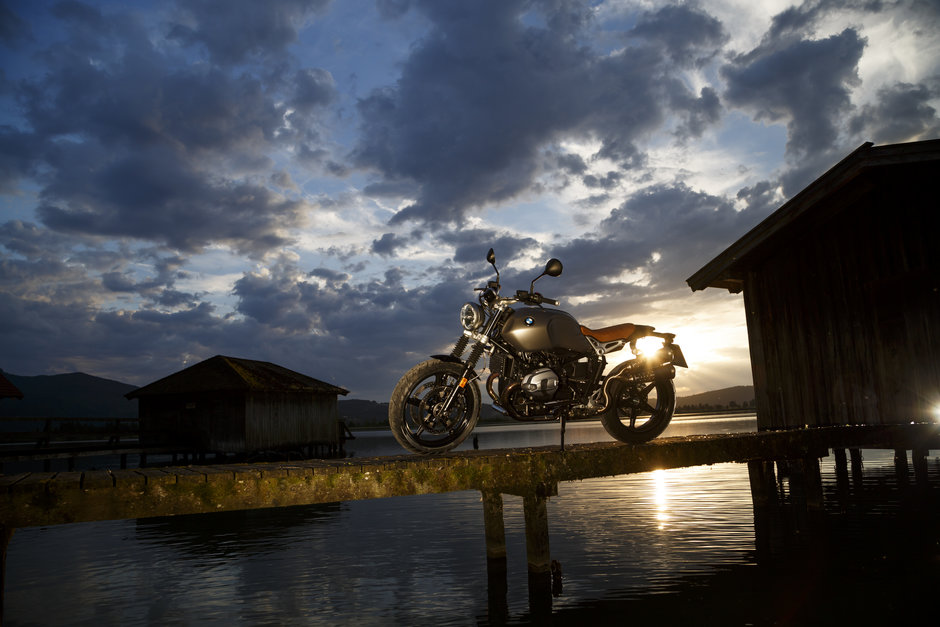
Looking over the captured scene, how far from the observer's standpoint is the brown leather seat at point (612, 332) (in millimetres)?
7648

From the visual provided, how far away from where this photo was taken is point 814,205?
1185 cm

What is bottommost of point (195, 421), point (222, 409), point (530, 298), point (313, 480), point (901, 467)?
point (901, 467)

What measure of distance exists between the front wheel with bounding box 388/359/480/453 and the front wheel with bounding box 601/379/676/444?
1728mm

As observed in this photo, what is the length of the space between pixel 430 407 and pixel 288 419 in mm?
25934

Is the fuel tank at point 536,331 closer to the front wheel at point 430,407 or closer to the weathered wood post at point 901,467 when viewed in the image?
the front wheel at point 430,407

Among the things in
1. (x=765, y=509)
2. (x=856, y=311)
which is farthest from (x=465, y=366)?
(x=765, y=509)

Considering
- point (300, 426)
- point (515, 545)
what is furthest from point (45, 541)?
point (300, 426)

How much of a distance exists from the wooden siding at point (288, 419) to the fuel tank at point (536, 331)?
77.7ft

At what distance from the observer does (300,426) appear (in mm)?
32312

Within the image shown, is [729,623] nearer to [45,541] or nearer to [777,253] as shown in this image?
[777,253]

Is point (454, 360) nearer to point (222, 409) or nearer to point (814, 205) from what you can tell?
point (814, 205)

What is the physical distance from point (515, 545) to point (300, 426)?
22.3 m

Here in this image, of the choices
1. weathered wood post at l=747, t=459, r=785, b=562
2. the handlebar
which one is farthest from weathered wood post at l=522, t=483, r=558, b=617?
weathered wood post at l=747, t=459, r=785, b=562

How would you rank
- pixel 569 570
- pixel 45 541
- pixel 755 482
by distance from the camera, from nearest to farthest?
pixel 569 570 → pixel 755 482 → pixel 45 541
